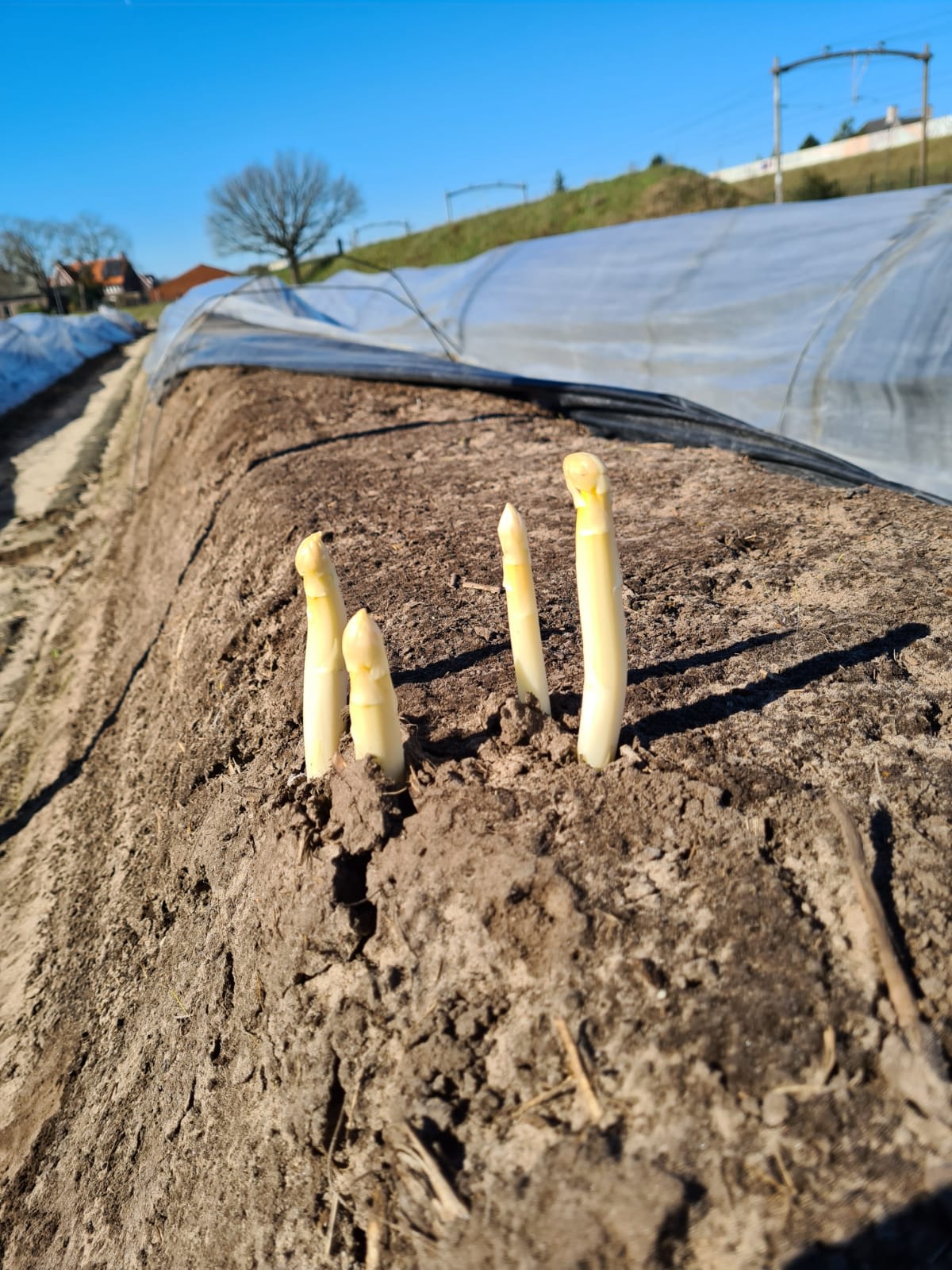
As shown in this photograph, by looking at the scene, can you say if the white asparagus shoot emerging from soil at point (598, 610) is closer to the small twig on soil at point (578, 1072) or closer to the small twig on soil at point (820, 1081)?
the small twig on soil at point (578, 1072)

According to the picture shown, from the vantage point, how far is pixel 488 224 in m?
33.7

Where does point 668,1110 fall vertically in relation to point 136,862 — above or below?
above

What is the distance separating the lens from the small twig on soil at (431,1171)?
1.48m

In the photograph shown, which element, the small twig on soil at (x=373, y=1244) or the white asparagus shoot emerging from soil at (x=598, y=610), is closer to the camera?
the small twig on soil at (x=373, y=1244)

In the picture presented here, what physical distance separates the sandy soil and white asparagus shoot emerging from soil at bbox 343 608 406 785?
83 millimetres

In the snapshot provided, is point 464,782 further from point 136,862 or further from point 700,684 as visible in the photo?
point 136,862

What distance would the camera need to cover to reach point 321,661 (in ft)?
7.29

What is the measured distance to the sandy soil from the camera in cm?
142

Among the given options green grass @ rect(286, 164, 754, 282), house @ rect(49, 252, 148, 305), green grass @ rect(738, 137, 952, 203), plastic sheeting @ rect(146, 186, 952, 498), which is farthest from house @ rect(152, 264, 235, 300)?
plastic sheeting @ rect(146, 186, 952, 498)

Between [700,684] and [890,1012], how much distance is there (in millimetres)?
1159

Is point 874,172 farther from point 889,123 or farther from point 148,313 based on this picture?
point 148,313

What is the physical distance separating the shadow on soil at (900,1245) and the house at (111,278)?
7385 centimetres

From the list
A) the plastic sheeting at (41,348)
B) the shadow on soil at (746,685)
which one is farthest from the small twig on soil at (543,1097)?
the plastic sheeting at (41,348)

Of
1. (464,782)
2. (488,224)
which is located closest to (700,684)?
(464,782)
